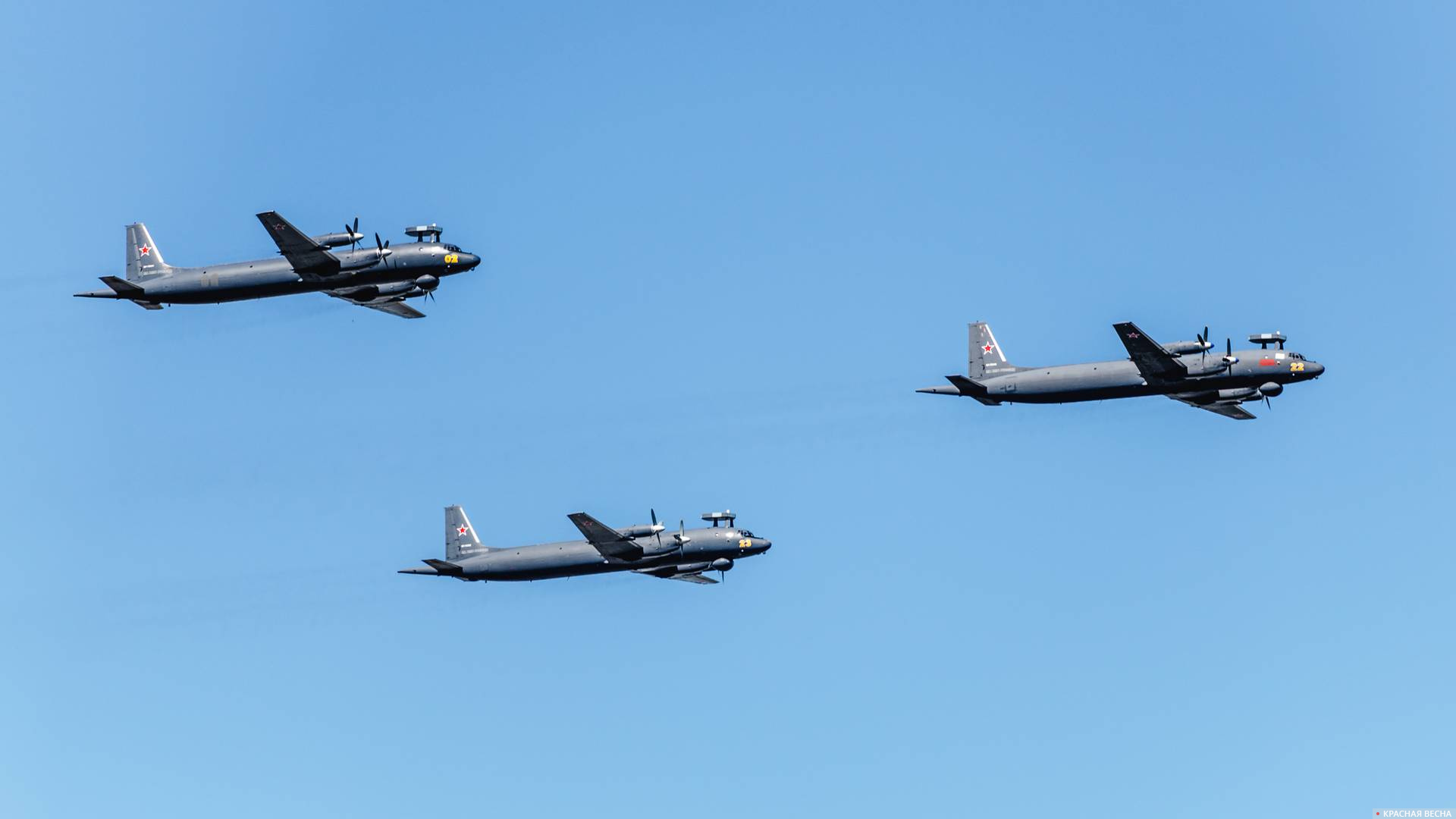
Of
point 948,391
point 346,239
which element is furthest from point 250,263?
point 948,391

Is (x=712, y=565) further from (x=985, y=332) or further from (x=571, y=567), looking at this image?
(x=985, y=332)

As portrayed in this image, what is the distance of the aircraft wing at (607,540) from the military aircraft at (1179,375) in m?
27.9

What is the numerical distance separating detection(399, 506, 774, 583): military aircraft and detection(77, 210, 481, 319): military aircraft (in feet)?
61.4

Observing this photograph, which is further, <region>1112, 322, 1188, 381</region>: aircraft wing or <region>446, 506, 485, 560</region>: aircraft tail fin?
<region>446, 506, 485, 560</region>: aircraft tail fin

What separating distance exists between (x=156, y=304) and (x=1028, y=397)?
57.7 m

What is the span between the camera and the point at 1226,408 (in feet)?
447

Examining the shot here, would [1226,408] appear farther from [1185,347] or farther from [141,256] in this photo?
[141,256]

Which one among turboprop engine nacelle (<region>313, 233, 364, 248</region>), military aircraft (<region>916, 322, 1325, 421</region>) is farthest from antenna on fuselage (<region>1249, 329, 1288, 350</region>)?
turboprop engine nacelle (<region>313, 233, 364, 248</region>)

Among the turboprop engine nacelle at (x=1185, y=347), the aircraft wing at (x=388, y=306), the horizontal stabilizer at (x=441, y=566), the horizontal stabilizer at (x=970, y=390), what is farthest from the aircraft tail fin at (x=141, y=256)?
the turboprop engine nacelle at (x=1185, y=347)

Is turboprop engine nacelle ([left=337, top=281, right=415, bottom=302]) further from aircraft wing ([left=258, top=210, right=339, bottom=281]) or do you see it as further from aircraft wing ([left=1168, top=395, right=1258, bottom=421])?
aircraft wing ([left=1168, top=395, right=1258, bottom=421])

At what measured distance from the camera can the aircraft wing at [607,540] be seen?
12888 centimetres

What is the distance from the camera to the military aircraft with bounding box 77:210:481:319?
410 feet

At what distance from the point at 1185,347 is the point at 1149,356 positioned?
257 centimetres

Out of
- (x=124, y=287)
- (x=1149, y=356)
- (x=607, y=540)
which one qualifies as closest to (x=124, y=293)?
(x=124, y=287)
